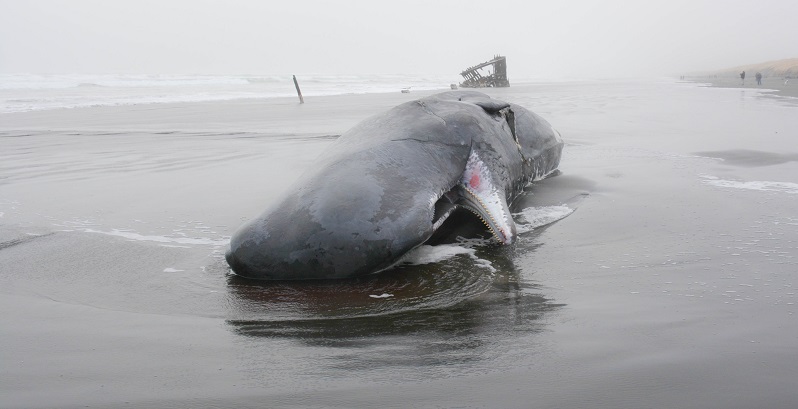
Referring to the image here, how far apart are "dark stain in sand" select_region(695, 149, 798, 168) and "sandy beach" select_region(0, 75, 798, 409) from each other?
623 mm

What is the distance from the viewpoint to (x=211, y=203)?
5945 mm

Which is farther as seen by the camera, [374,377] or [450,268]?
[450,268]

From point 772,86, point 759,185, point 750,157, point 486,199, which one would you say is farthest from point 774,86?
point 486,199

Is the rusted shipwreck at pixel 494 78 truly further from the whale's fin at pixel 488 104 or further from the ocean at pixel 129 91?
the whale's fin at pixel 488 104

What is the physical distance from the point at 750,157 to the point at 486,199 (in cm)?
505

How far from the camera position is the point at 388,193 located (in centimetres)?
398

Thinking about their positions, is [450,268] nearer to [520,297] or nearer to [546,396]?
[520,297]

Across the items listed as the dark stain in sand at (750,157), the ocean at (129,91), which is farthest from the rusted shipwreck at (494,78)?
the dark stain in sand at (750,157)

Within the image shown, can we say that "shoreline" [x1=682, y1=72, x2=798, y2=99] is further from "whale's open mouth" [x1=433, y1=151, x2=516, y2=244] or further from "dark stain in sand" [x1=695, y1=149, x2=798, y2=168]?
"whale's open mouth" [x1=433, y1=151, x2=516, y2=244]

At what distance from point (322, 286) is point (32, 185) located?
5.16 m

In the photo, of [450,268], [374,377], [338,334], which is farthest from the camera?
[450,268]

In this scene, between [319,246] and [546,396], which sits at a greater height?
[319,246]

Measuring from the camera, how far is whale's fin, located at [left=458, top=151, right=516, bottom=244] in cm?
442

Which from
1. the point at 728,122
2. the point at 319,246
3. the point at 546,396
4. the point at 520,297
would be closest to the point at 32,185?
the point at 319,246
